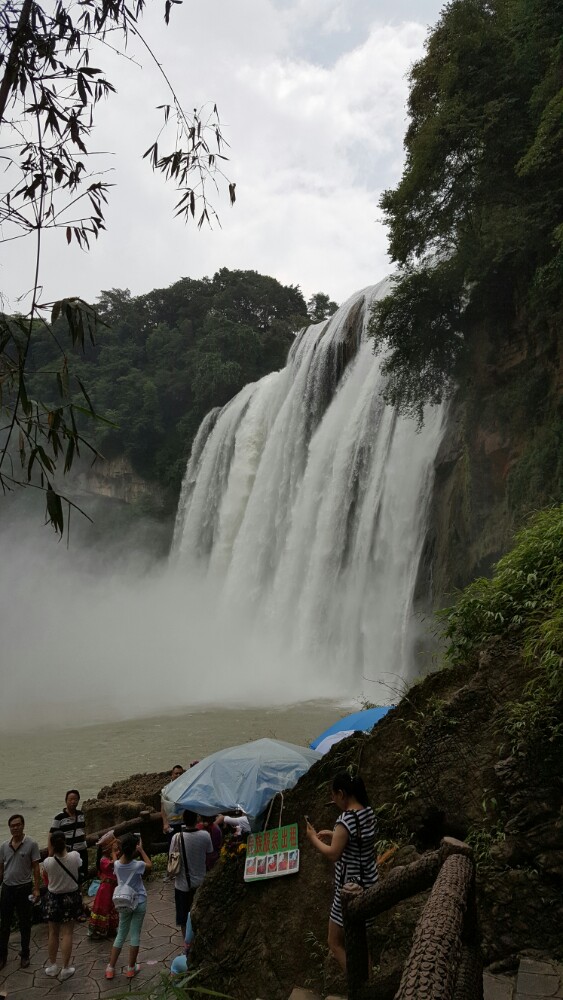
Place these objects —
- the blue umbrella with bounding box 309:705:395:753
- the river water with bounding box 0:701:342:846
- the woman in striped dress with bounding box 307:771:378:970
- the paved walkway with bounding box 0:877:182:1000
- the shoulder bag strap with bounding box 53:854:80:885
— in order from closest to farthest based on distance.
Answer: the woman in striped dress with bounding box 307:771:378:970
the paved walkway with bounding box 0:877:182:1000
the shoulder bag strap with bounding box 53:854:80:885
the blue umbrella with bounding box 309:705:395:753
the river water with bounding box 0:701:342:846

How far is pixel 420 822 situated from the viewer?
395cm

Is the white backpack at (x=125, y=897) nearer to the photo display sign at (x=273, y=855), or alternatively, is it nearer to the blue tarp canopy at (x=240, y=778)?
the blue tarp canopy at (x=240, y=778)

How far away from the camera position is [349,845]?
3229mm

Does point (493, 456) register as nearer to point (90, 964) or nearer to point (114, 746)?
point (114, 746)

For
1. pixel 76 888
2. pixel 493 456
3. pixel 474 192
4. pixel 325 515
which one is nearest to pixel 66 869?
pixel 76 888

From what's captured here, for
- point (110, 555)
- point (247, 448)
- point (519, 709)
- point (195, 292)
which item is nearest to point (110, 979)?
point (519, 709)

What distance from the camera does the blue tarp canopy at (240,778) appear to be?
5.47 m

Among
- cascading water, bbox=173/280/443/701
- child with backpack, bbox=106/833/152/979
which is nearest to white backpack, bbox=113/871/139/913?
child with backpack, bbox=106/833/152/979

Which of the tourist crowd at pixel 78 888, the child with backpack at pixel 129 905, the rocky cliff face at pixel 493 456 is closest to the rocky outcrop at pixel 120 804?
the tourist crowd at pixel 78 888

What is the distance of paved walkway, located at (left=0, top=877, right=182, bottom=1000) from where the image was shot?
502 centimetres

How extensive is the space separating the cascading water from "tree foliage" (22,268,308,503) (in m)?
9.81

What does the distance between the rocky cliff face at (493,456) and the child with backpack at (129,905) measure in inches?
385

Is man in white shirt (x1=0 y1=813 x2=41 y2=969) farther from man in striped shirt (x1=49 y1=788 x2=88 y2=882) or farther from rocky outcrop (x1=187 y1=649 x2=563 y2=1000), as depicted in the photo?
rocky outcrop (x1=187 y1=649 x2=563 y2=1000)

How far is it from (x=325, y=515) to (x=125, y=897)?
15.5 metres
